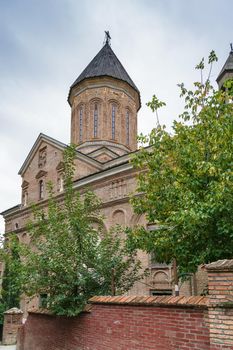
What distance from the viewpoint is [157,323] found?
6609mm

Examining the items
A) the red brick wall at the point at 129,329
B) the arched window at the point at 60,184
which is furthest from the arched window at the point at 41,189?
the red brick wall at the point at 129,329

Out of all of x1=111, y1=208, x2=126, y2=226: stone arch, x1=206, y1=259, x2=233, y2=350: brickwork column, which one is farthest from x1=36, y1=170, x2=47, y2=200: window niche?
x1=206, y1=259, x2=233, y2=350: brickwork column

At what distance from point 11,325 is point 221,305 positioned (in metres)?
15.5

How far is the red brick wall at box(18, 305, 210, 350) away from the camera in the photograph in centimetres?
590

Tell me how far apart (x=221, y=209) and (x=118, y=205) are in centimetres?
1243

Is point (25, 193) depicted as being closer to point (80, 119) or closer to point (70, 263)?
point (80, 119)

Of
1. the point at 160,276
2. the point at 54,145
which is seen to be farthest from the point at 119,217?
the point at 54,145

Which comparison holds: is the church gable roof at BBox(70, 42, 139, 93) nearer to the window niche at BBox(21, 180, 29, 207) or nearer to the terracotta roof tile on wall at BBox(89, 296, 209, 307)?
the window niche at BBox(21, 180, 29, 207)

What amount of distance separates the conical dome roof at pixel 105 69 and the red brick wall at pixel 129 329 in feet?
75.6

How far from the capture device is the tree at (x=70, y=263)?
33.6 ft

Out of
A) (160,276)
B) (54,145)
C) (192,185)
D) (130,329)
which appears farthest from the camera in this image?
(54,145)

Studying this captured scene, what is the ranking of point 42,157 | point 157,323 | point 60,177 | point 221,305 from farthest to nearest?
point 42,157 → point 60,177 → point 157,323 → point 221,305

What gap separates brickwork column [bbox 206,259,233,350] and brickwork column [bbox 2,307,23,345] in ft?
48.0

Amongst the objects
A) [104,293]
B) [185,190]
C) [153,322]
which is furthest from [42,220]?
[153,322]
